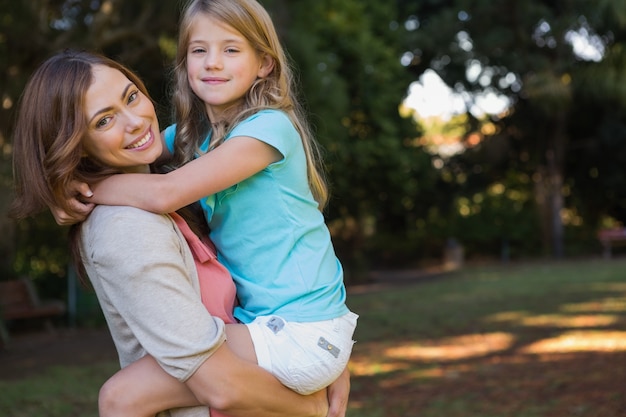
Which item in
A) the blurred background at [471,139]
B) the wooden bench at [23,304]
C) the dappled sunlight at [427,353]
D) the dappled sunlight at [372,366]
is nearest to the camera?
the dappled sunlight at [372,366]

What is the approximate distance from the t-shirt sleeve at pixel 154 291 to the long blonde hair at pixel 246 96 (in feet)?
1.50

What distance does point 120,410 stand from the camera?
6.78 feet

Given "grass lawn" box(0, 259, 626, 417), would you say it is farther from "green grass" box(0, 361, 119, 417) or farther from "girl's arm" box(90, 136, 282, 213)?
"girl's arm" box(90, 136, 282, 213)

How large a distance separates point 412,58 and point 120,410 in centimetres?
2583

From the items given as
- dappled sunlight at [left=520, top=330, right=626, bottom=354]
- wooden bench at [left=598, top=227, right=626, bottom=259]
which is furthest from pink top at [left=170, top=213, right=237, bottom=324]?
wooden bench at [left=598, top=227, right=626, bottom=259]

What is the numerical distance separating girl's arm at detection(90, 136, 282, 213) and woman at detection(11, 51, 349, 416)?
1.1 inches

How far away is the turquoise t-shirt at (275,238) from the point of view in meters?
2.25

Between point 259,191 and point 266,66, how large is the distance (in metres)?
0.40

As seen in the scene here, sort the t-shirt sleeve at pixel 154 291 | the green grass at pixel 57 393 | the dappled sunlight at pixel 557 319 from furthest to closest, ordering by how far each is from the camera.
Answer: the dappled sunlight at pixel 557 319 → the green grass at pixel 57 393 → the t-shirt sleeve at pixel 154 291

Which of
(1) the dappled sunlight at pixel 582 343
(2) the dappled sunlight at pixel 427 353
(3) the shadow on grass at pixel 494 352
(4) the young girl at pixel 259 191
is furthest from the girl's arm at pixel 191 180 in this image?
(1) the dappled sunlight at pixel 582 343

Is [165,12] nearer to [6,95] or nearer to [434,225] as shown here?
[6,95]

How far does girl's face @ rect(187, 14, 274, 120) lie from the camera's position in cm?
239

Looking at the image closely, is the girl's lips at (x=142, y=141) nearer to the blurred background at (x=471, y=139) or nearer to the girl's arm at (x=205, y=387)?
the girl's arm at (x=205, y=387)

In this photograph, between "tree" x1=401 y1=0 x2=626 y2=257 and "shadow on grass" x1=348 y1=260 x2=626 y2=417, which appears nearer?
"shadow on grass" x1=348 y1=260 x2=626 y2=417
